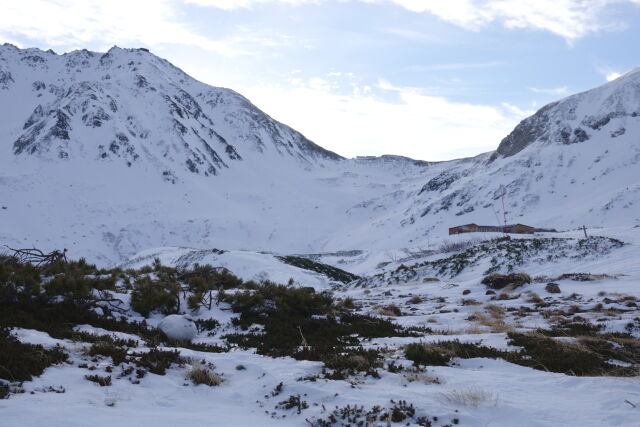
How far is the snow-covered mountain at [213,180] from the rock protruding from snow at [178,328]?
5414 centimetres

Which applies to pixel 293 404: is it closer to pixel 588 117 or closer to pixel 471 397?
pixel 471 397

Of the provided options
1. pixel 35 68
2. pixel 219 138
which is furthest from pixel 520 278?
pixel 35 68

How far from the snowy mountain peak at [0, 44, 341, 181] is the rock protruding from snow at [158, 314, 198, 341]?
102 meters

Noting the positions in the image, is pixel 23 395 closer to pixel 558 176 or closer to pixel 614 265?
pixel 614 265

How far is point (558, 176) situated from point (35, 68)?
165 metres

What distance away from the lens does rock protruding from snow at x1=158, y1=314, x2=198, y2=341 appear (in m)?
10.5

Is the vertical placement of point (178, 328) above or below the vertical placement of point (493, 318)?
above

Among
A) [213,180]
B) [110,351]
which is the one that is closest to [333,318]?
[110,351]

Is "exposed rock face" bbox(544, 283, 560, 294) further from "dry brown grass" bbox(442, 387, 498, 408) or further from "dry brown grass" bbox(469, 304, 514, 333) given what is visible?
"dry brown grass" bbox(442, 387, 498, 408)

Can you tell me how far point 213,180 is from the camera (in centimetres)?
12094

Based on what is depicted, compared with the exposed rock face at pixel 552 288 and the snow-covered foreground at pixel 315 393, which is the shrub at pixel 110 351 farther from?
the exposed rock face at pixel 552 288

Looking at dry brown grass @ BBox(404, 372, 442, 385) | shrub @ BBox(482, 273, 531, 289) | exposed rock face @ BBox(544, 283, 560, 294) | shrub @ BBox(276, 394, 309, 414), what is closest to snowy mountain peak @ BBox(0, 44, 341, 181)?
shrub @ BBox(482, 273, 531, 289)

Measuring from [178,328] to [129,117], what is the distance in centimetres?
12473

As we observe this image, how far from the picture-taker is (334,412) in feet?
19.1
